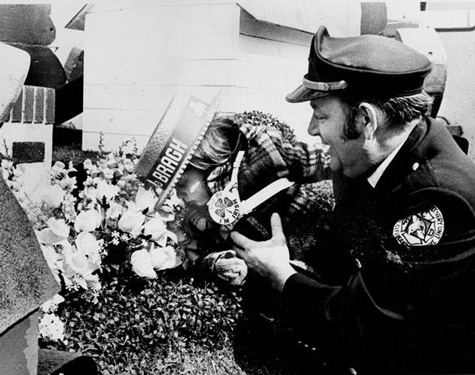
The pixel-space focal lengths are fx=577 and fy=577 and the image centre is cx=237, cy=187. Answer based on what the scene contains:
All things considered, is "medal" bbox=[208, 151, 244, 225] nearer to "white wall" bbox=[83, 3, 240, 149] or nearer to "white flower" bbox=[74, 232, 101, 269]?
"white wall" bbox=[83, 3, 240, 149]

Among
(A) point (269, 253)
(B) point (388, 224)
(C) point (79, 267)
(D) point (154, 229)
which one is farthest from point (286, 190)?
(C) point (79, 267)

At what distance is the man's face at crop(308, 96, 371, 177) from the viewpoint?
1730 millimetres

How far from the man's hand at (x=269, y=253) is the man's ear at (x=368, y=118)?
15.8 inches

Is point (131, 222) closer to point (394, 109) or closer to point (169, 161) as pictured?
point (169, 161)

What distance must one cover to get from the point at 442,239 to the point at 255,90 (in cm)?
73

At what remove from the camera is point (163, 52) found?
1.87 meters

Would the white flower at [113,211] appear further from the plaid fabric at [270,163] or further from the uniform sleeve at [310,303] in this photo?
the uniform sleeve at [310,303]

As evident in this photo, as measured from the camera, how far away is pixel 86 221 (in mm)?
1803

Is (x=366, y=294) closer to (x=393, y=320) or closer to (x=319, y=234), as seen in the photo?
(x=393, y=320)

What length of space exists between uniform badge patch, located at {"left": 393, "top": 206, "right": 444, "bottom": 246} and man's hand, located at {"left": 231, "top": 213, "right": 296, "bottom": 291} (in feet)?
1.27

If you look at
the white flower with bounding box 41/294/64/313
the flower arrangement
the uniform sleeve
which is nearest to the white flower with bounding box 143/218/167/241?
the flower arrangement

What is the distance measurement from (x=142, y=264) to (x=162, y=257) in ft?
0.26

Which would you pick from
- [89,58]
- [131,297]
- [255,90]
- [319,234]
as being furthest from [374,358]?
[89,58]

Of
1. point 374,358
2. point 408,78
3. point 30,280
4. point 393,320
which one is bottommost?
point 374,358
